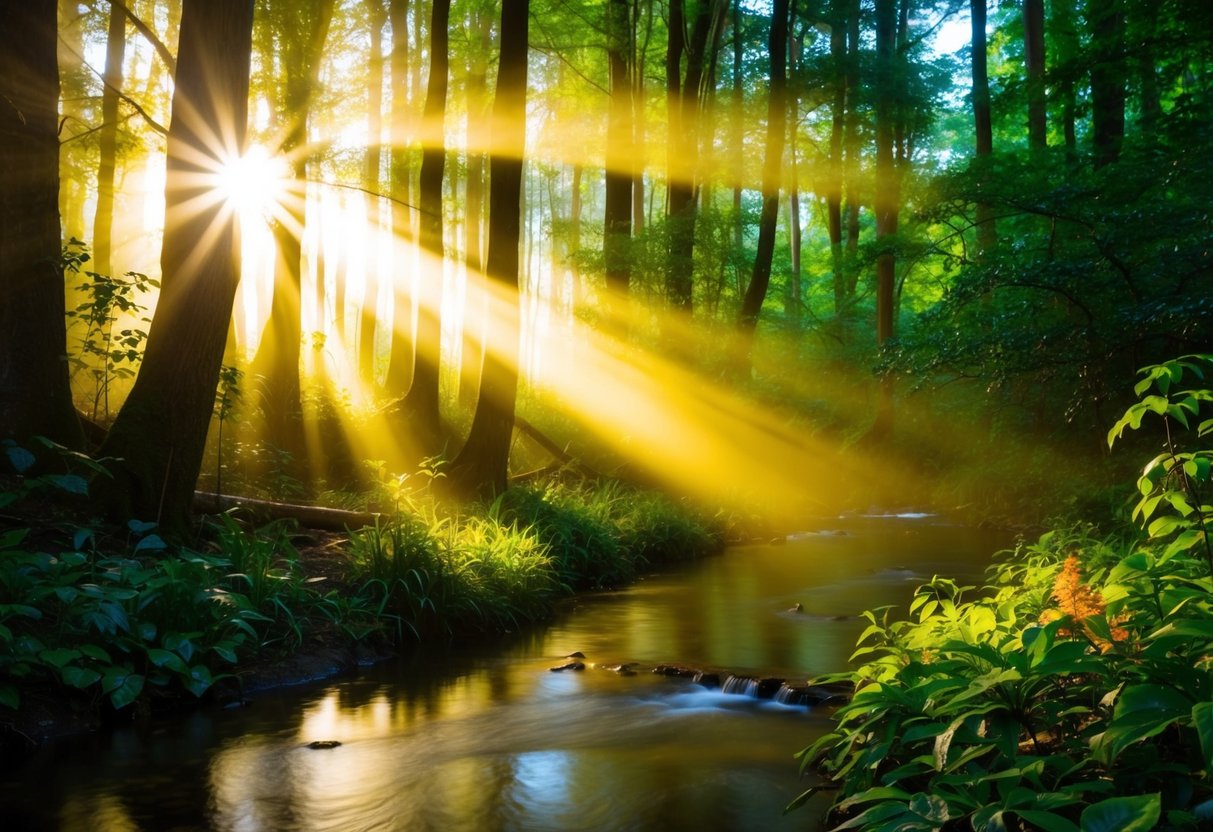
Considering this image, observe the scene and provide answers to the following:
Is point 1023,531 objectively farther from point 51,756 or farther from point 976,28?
point 51,756

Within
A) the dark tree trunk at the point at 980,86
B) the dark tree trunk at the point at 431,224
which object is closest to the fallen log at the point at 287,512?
the dark tree trunk at the point at 431,224

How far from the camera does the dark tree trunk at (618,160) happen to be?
17281 mm

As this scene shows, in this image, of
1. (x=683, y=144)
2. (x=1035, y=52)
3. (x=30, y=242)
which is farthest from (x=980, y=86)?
(x=30, y=242)

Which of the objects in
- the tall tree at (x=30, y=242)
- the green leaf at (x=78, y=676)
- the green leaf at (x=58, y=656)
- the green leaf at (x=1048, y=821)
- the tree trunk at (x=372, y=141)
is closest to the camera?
the green leaf at (x=1048, y=821)

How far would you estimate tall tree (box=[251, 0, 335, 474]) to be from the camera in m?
14.3

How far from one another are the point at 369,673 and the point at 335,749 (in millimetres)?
1880

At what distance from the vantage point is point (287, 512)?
10.0 meters

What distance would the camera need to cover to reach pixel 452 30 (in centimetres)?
2142

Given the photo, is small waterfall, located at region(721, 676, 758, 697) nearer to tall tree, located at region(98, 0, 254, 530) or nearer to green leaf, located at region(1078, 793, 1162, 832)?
green leaf, located at region(1078, 793, 1162, 832)

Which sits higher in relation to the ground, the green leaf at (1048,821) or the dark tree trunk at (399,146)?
the dark tree trunk at (399,146)

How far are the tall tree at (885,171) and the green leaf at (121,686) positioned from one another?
17.9 m

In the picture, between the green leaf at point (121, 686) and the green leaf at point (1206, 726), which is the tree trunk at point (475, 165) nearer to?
the green leaf at point (121, 686)

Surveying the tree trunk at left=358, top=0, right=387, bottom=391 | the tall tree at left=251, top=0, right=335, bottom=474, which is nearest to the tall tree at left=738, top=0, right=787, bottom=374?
the tree trunk at left=358, top=0, right=387, bottom=391

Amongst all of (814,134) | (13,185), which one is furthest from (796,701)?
(814,134)
